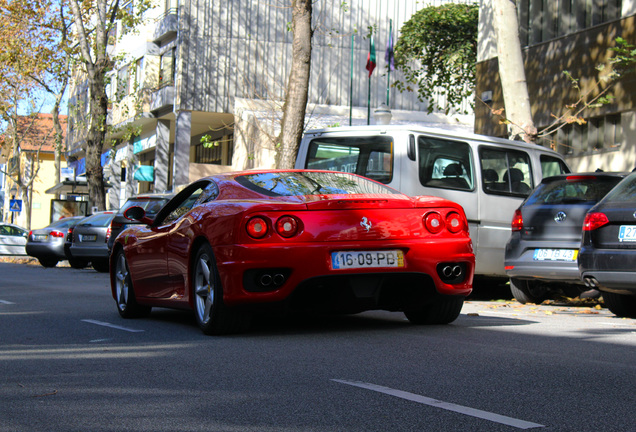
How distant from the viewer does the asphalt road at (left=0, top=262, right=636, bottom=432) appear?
14.0 feet

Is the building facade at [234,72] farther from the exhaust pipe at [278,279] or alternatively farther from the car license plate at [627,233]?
the exhaust pipe at [278,279]

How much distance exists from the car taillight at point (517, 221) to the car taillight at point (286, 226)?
15.8ft

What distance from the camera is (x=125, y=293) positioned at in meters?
9.48

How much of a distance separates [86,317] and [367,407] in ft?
18.2

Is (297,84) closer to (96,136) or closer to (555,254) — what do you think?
(555,254)

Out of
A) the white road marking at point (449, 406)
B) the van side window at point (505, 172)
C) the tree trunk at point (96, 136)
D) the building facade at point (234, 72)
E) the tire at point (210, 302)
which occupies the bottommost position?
the white road marking at point (449, 406)

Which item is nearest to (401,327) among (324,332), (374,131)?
(324,332)

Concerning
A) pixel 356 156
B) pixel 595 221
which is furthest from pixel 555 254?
pixel 356 156

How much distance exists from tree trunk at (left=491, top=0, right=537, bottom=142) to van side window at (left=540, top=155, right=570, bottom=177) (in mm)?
→ 4328

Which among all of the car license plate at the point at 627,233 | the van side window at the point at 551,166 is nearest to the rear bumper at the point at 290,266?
the car license plate at the point at 627,233

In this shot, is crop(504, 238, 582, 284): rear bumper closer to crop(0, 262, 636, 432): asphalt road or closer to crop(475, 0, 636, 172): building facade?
crop(0, 262, 636, 432): asphalt road

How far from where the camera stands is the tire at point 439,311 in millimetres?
7938

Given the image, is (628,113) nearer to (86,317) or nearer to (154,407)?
(86,317)

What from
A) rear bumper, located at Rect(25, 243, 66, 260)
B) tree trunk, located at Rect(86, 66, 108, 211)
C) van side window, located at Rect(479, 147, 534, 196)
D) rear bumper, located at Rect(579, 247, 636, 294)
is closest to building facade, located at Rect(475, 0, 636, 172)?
van side window, located at Rect(479, 147, 534, 196)
